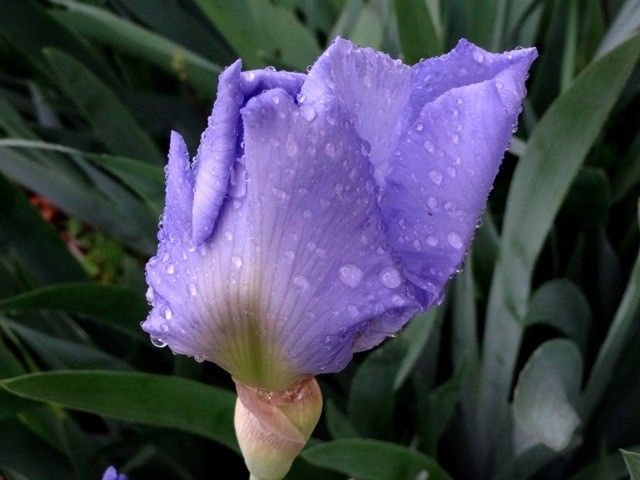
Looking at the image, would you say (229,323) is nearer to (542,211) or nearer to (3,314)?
(542,211)

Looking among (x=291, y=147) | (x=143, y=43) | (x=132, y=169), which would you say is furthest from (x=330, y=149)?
(x=143, y=43)

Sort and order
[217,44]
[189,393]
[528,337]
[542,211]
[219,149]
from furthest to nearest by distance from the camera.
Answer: [217,44] → [528,337] → [542,211] → [189,393] → [219,149]

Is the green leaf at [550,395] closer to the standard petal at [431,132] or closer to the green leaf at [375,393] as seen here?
the green leaf at [375,393]

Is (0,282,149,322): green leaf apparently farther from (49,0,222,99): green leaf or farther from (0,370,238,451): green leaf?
(49,0,222,99): green leaf

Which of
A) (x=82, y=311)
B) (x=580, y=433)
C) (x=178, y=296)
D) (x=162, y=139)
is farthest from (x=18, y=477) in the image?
(x=162, y=139)

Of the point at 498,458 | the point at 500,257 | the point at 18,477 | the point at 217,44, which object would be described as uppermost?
the point at 217,44
